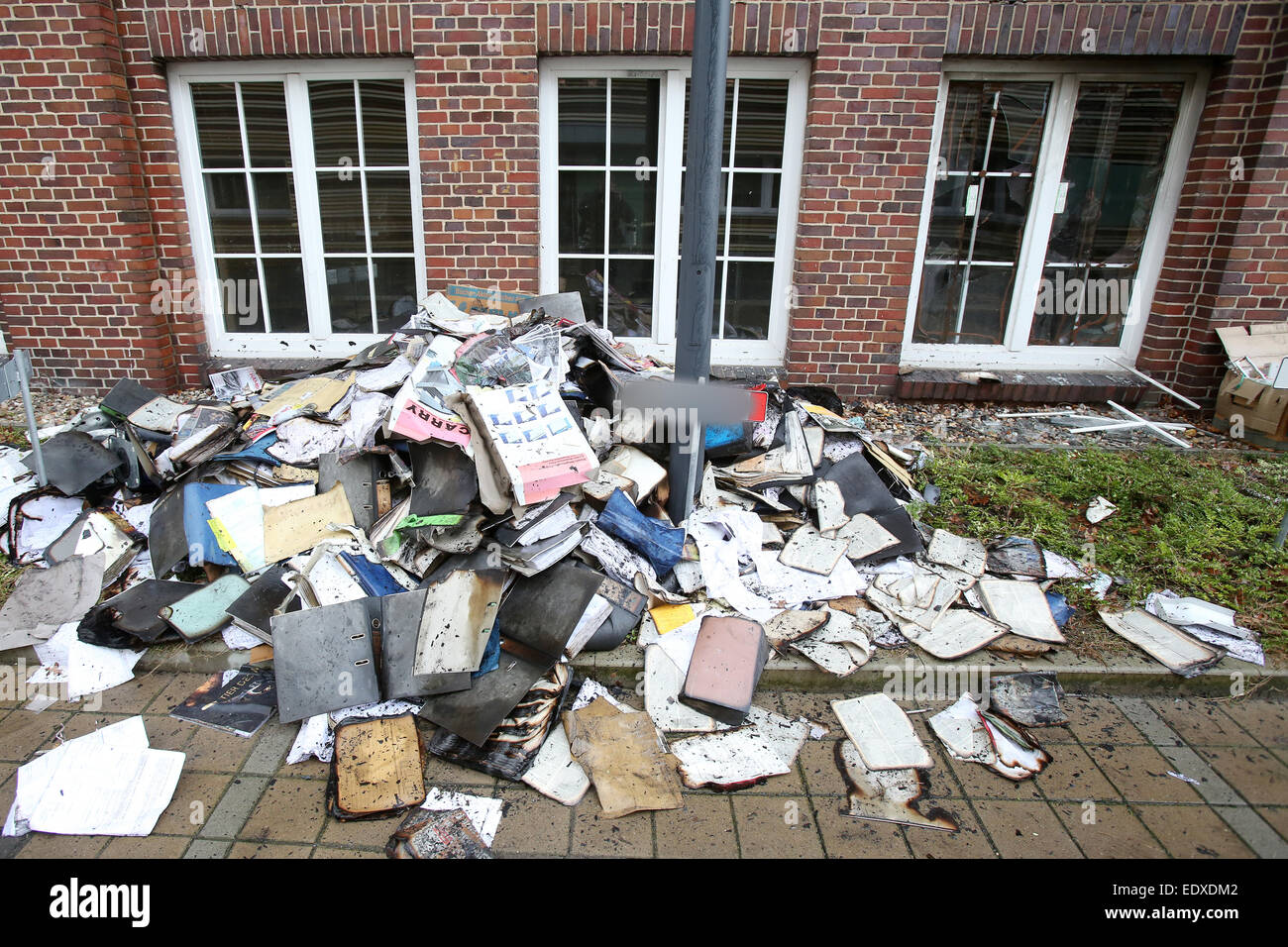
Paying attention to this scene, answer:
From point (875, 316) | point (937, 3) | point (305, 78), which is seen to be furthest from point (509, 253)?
point (937, 3)

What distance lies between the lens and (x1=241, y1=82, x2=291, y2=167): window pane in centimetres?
514

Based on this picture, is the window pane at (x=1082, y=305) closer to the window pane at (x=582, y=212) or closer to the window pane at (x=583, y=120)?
the window pane at (x=582, y=212)

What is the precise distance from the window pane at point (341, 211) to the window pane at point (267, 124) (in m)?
0.32

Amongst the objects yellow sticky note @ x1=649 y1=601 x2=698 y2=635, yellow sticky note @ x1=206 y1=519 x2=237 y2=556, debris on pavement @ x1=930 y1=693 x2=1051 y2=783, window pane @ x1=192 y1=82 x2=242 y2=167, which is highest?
window pane @ x1=192 y1=82 x2=242 y2=167

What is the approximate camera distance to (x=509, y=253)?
5.21 m

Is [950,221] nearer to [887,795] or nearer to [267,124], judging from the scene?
[887,795]

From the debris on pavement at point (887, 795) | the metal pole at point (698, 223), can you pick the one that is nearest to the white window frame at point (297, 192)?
the metal pole at point (698, 223)

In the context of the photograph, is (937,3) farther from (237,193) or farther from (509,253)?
(237,193)

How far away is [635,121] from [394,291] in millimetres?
2239

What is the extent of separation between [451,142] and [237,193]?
5.81 feet

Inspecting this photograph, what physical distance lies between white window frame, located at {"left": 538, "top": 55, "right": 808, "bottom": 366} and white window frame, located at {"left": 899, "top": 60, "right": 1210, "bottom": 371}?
991 mm

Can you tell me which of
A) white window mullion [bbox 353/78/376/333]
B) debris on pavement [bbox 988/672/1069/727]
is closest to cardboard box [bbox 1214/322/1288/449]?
debris on pavement [bbox 988/672/1069/727]

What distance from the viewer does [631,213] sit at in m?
5.31

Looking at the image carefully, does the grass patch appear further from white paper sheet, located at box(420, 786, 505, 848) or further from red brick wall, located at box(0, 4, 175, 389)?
red brick wall, located at box(0, 4, 175, 389)
